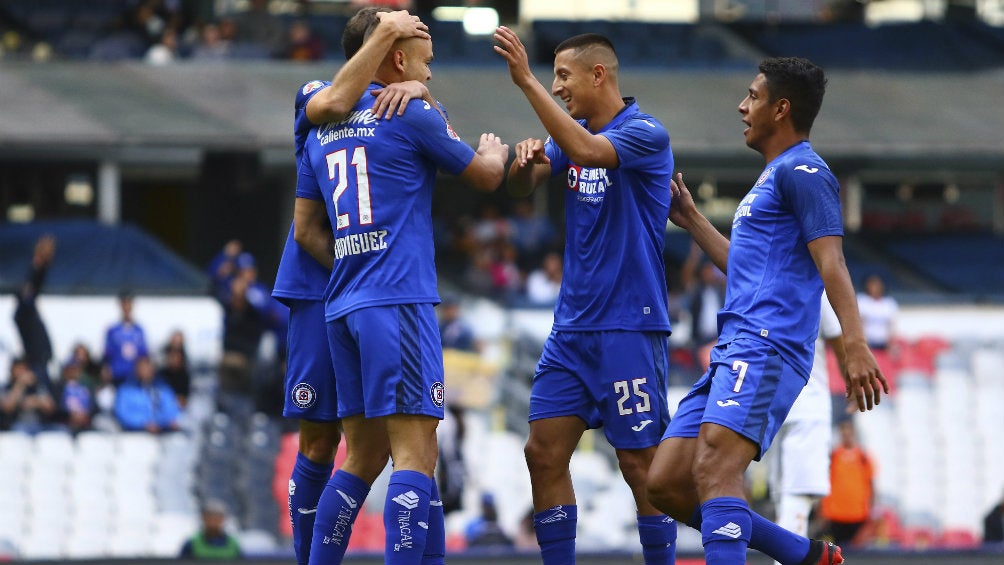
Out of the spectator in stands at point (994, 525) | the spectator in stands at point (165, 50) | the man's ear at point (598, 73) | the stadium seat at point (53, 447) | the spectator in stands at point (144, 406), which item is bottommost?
the spectator in stands at point (994, 525)

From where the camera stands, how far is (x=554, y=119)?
6008 millimetres

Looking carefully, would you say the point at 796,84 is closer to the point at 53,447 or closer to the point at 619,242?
the point at 619,242

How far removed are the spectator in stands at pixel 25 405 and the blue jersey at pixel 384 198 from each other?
352 inches

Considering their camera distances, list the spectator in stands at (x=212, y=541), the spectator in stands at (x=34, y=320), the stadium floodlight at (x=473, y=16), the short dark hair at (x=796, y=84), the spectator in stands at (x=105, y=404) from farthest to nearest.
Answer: the stadium floodlight at (x=473, y=16) → the spectator in stands at (x=34, y=320) → the spectator in stands at (x=105, y=404) → the spectator in stands at (x=212, y=541) → the short dark hair at (x=796, y=84)

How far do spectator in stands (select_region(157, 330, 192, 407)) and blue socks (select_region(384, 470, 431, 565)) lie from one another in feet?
31.0

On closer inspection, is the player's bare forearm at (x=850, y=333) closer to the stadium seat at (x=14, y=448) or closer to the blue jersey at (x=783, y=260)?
the blue jersey at (x=783, y=260)

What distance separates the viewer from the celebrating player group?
19.3 ft

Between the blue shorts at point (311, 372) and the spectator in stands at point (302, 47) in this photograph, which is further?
the spectator in stands at point (302, 47)

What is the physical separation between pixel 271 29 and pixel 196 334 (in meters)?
5.94

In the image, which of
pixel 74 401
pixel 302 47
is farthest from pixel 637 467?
pixel 302 47

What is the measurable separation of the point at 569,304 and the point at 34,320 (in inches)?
374

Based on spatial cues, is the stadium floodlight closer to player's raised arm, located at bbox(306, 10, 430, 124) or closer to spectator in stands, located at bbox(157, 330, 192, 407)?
spectator in stands, located at bbox(157, 330, 192, 407)

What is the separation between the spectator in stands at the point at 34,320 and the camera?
575 inches

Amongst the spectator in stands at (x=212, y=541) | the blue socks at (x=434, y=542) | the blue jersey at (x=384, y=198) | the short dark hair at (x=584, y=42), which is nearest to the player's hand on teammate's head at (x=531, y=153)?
the blue jersey at (x=384, y=198)
